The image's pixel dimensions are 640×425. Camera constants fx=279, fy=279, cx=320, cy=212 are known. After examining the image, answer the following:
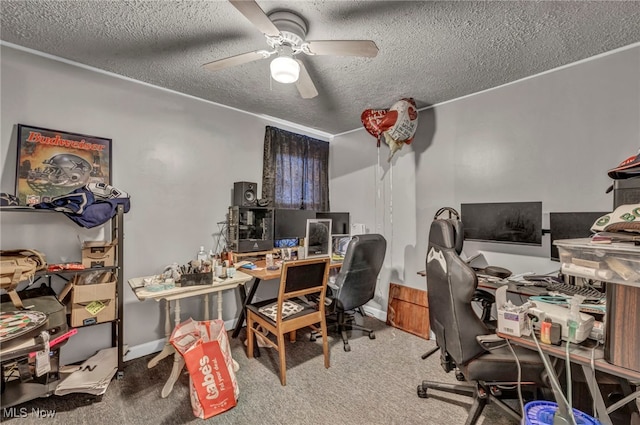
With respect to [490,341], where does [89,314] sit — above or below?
below

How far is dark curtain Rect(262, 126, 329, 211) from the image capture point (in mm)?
3482

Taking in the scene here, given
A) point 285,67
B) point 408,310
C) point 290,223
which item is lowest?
point 408,310

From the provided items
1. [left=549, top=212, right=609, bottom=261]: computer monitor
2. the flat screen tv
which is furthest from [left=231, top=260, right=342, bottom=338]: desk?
[left=549, top=212, right=609, bottom=261]: computer monitor

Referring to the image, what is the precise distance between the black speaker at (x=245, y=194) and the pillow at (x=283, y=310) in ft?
3.75

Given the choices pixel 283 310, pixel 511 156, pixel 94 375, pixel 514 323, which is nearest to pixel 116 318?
pixel 94 375

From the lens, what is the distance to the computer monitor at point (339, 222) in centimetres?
370

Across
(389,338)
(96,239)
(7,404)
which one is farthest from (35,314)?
(389,338)

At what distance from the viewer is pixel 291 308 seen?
2.45 meters

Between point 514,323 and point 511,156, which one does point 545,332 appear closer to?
point 514,323

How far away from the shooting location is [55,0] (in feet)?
5.16

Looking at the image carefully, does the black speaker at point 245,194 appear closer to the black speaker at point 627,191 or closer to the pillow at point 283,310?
the pillow at point 283,310

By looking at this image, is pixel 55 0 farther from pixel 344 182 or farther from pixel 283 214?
pixel 344 182

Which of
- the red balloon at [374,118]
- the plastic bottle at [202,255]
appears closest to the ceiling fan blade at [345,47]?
the red balloon at [374,118]

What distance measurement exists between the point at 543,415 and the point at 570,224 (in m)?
1.46
